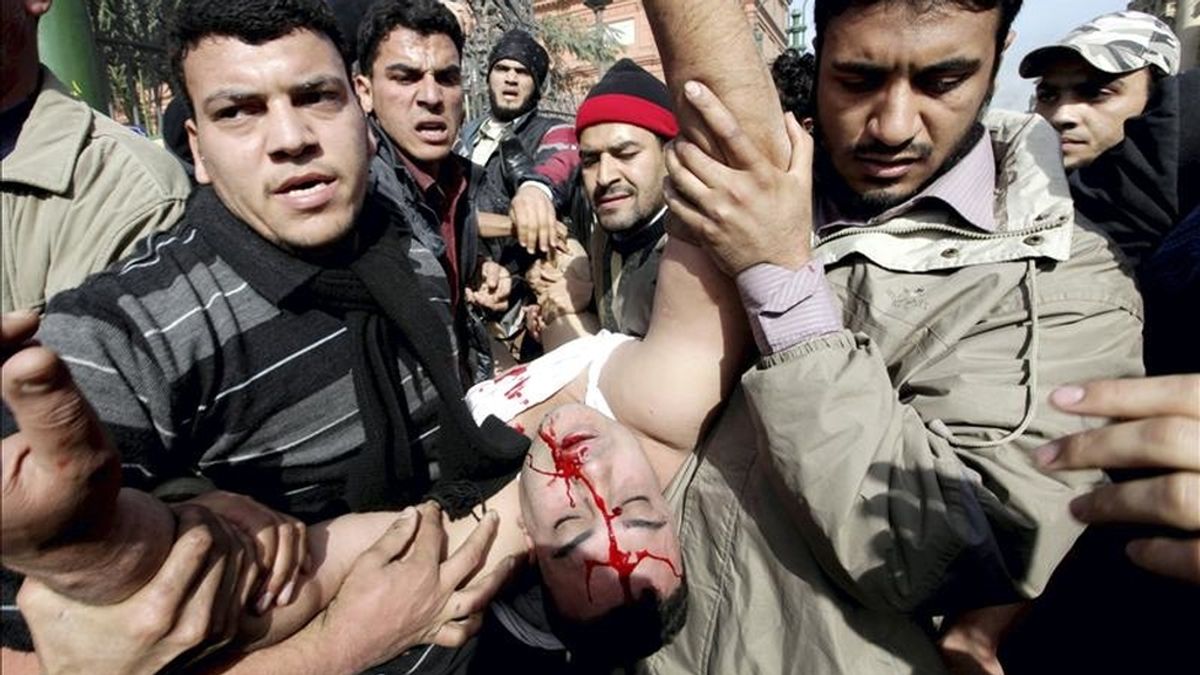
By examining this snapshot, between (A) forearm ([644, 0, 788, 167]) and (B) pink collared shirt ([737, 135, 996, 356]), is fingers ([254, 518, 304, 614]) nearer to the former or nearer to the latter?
(B) pink collared shirt ([737, 135, 996, 356])

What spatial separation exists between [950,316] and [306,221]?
5.08ft

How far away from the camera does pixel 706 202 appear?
130 centimetres

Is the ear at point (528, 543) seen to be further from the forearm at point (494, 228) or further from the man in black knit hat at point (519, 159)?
the forearm at point (494, 228)

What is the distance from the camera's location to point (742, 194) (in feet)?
4.13

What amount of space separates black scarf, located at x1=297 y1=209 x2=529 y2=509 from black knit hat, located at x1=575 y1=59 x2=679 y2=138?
76.8 inches

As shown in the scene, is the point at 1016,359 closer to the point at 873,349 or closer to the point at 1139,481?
the point at 873,349

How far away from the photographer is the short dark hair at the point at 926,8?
1589 millimetres

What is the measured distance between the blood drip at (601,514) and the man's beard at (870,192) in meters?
0.97

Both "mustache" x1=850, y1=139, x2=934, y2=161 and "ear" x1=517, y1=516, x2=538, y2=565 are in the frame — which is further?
"ear" x1=517, y1=516, x2=538, y2=565

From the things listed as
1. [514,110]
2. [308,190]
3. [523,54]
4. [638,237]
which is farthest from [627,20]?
[308,190]

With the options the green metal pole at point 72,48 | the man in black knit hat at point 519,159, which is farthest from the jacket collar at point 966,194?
the green metal pole at point 72,48

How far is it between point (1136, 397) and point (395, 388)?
1.52 metres

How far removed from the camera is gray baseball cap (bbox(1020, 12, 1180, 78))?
3.17m

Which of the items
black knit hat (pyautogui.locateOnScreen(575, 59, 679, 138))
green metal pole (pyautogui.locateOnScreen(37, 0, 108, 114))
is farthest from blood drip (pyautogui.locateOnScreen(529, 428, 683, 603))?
green metal pole (pyautogui.locateOnScreen(37, 0, 108, 114))
